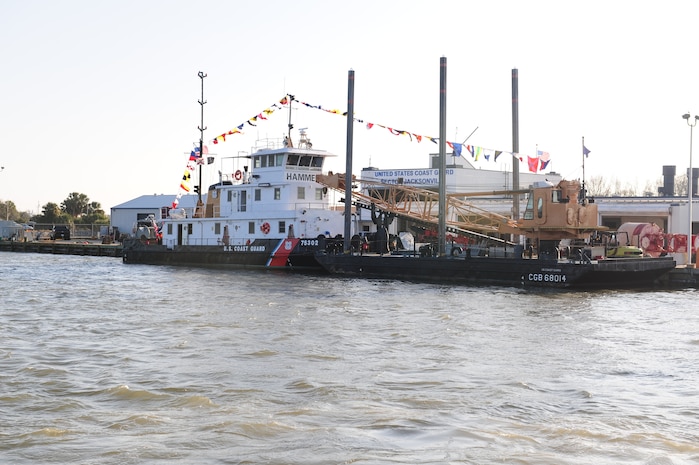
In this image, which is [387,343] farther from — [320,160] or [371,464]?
[320,160]

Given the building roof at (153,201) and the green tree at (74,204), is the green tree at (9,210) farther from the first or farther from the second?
the building roof at (153,201)

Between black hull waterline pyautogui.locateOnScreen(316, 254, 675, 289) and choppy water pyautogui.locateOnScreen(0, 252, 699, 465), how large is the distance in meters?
4.04

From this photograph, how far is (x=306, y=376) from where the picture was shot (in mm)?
12328

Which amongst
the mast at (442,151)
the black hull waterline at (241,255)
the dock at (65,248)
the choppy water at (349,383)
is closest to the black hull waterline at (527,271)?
the mast at (442,151)

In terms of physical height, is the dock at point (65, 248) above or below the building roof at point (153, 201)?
below

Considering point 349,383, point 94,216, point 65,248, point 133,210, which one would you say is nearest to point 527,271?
point 349,383

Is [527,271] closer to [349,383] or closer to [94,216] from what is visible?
[349,383]

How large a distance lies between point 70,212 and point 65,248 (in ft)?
129

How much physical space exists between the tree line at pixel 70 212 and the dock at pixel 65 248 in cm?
2213

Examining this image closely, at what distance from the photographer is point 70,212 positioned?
96938 mm

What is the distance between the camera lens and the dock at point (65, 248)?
2214 inches

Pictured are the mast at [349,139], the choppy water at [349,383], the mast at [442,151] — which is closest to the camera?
the choppy water at [349,383]

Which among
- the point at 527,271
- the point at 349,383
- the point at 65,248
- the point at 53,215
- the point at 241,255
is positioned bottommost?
the point at 349,383

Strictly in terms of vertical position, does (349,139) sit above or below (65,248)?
above
